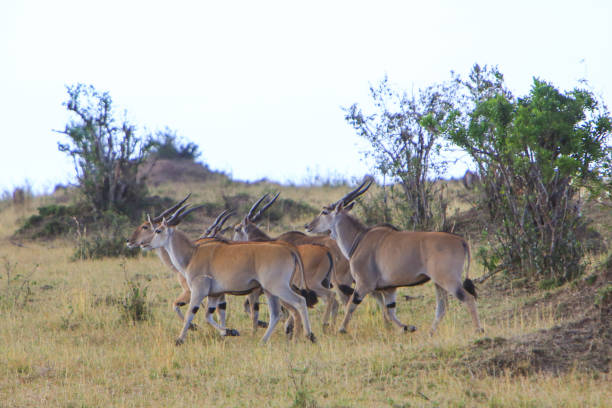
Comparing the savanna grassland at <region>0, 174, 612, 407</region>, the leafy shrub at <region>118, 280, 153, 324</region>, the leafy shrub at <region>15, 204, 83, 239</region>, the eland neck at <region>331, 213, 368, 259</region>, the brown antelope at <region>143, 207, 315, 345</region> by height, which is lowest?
the savanna grassland at <region>0, 174, 612, 407</region>

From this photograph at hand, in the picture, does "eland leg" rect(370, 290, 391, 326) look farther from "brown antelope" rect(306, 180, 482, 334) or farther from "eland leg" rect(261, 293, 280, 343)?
"eland leg" rect(261, 293, 280, 343)

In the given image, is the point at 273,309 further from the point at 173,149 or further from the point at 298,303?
the point at 173,149

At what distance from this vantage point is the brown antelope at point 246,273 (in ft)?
27.5

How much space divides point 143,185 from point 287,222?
4010 millimetres

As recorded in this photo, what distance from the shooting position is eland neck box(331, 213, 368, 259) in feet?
31.9

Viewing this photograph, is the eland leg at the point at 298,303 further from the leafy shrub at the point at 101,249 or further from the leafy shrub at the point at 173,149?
the leafy shrub at the point at 173,149

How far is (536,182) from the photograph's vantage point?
949cm

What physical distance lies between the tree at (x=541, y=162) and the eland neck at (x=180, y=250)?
3.51 meters

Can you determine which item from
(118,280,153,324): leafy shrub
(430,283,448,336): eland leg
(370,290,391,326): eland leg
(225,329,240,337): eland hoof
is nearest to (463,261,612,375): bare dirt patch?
(430,283,448,336): eland leg

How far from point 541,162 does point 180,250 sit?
4.41m

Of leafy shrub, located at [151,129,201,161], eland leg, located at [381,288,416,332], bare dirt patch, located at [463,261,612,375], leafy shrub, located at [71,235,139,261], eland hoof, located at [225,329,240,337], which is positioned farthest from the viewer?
leafy shrub, located at [151,129,201,161]

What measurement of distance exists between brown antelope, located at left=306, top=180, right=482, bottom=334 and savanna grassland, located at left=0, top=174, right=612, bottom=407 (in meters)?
0.32

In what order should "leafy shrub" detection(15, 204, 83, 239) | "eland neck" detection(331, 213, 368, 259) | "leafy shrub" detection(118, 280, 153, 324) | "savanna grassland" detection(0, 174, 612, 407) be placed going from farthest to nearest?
"leafy shrub" detection(15, 204, 83, 239) < "eland neck" detection(331, 213, 368, 259) < "leafy shrub" detection(118, 280, 153, 324) < "savanna grassland" detection(0, 174, 612, 407)

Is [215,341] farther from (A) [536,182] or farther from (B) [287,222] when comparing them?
(B) [287,222]
